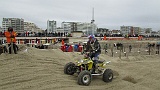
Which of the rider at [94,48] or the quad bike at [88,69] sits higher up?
the rider at [94,48]

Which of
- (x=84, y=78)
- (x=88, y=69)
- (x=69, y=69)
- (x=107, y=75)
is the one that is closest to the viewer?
(x=84, y=78)

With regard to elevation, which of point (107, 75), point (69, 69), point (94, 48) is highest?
point (94, 48)

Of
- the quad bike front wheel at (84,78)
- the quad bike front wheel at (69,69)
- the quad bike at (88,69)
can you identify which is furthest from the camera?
the quad bike front wheel at (69,69)

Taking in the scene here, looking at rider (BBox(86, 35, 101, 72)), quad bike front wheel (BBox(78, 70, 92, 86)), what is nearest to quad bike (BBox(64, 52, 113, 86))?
quad bike front wheel (BBox(78, 70, 92, 86))

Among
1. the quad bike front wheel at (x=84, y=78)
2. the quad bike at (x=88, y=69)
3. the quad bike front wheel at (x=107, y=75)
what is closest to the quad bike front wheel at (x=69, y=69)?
the quad bike at (x=88, y=69)

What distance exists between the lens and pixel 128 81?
9250 mm

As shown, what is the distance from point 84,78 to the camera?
7773mm

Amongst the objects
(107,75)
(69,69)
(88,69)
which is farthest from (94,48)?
(69,69)

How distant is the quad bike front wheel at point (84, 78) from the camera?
25.1 feet

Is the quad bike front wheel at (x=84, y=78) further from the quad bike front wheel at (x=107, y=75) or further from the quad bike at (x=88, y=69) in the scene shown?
the quad bike front wheel at (x=107, y=75)

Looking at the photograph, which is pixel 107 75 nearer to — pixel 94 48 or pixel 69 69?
pixel 94 48

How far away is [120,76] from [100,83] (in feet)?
5.86

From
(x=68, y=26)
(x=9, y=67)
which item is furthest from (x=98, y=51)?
(x=68, y=26)

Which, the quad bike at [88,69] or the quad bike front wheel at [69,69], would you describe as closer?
the quad bike at [88,69]
